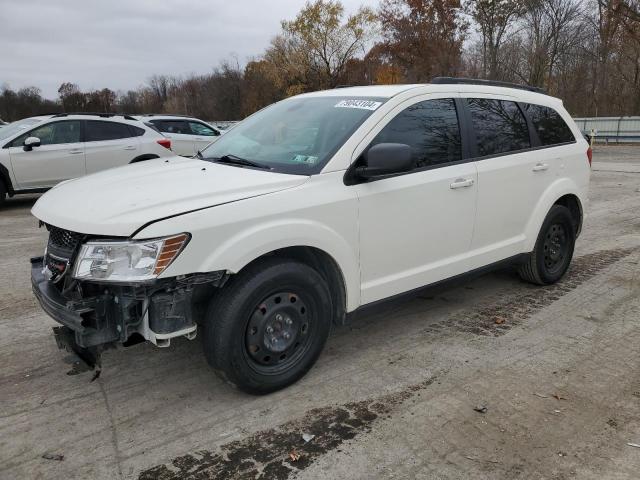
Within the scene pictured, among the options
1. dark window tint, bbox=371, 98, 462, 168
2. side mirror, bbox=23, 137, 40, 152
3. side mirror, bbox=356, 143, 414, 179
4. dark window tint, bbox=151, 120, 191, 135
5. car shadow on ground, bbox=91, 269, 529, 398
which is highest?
dark window tint, bbox=151, 120, 191, 135

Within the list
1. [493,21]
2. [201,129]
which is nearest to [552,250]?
[201,129]

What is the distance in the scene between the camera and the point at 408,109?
389cm

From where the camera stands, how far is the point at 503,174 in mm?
4445

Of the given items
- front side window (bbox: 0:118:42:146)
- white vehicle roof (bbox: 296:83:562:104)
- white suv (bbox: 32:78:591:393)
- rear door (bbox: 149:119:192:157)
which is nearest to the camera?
white suv (bbox: 32:78:591:393)

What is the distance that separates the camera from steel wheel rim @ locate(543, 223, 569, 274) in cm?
516

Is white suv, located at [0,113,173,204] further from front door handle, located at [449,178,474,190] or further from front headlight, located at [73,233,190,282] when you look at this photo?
front headlight, located at [73,233,190,282]

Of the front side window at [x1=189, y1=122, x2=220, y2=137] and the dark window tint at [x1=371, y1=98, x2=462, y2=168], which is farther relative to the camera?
the front side window at [x1=189, y1=122, x2=220, y2=137]

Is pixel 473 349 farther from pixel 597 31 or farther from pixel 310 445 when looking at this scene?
pixel 597 31

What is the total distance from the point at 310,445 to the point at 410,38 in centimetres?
4737

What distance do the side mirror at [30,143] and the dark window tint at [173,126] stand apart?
3346mm

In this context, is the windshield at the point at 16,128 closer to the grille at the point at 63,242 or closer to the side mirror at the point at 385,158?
the grille at the point at 63,242

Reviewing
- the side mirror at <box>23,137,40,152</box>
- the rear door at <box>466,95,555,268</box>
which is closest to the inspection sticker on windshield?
the rear door at <box>466,95,555,268</box>

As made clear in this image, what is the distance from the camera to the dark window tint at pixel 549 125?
4945 mm

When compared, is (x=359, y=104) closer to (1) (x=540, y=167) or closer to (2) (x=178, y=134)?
(1) (x=540, y=167)
